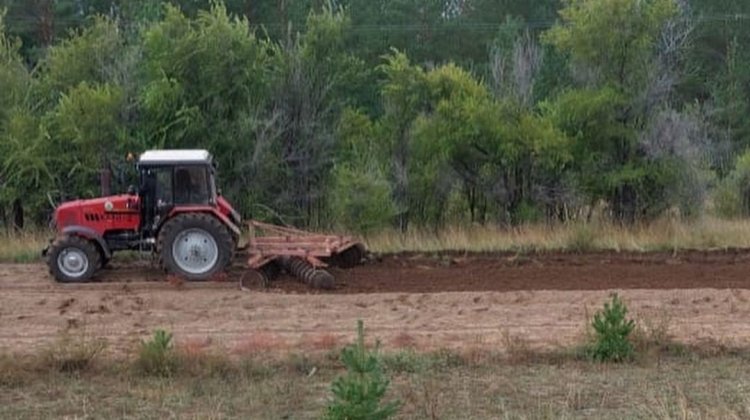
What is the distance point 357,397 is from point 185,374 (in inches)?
Answer: 165

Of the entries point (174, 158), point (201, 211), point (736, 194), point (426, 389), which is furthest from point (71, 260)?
point (736, 194)

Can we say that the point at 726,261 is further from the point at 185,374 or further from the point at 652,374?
the point at 185,374

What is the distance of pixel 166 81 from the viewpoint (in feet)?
80.5

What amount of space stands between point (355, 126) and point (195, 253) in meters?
7.98

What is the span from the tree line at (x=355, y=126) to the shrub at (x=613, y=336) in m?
12.3

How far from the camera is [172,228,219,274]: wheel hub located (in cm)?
1930

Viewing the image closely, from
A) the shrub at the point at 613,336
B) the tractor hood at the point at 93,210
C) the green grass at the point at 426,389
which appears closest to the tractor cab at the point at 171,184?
the tractor hood at the point at 93,210

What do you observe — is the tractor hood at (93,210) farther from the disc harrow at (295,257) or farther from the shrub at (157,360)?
the shrub at (157,360)

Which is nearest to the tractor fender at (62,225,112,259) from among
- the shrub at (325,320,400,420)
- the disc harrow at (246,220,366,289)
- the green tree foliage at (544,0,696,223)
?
the disc harrow at (246,220,366,289)

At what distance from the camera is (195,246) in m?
19.3

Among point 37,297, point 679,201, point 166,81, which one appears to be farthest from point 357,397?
point 679,201

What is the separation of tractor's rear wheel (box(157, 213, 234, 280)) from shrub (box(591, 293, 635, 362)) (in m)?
8.25

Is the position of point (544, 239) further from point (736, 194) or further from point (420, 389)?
point (420, 389)

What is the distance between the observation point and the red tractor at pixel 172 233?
62.7ft
